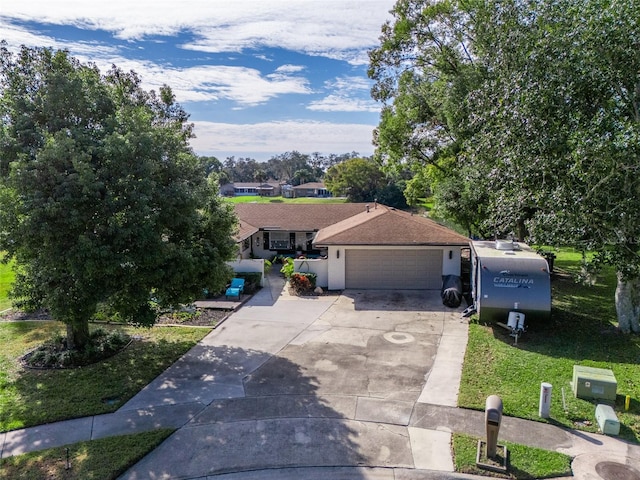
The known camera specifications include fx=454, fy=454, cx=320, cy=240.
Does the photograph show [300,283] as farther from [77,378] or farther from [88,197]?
[88,197]

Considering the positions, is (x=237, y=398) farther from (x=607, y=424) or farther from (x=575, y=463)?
(x=607, y=424)

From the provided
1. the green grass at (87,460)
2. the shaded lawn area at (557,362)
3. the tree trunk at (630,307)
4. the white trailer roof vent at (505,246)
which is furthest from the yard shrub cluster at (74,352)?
the tree trunk at (630,307)

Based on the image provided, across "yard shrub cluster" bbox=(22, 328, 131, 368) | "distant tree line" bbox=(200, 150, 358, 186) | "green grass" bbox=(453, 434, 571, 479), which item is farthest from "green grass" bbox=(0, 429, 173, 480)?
"distant tree line" bbox=(200, 150, 358, 186)

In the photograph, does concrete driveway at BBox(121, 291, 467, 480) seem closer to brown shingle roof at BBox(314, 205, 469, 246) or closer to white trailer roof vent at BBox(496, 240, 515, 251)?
white trailer roof vent at BBox(496, 240, 515, 251)

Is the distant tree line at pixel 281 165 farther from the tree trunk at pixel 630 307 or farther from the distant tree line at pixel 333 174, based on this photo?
the tree trunk at pixel 630 307

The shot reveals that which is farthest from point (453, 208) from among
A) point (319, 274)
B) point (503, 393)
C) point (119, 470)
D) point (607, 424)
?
point (119, 470)

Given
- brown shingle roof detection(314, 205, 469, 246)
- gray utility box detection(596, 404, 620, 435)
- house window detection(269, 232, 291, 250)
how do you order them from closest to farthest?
gray utility box detection(596, 404, 620, 435)
brown shingle roof detection(314, 205, 469, 246)
house window detection(269, 232, 291, 250)
